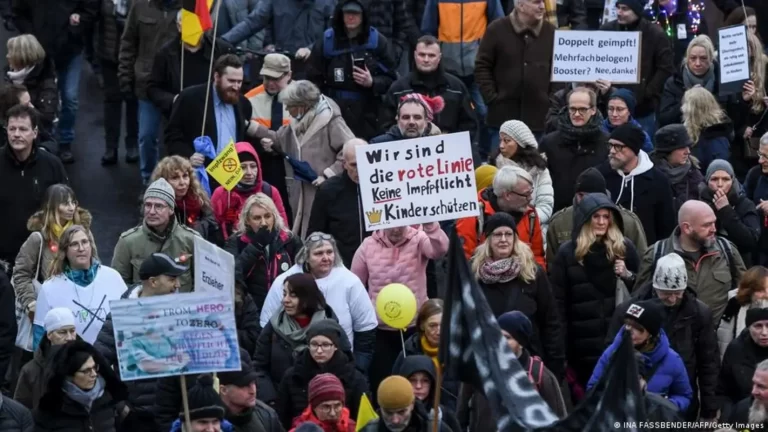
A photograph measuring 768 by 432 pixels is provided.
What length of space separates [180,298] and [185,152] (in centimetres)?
503

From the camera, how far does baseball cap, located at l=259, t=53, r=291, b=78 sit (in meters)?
16.7

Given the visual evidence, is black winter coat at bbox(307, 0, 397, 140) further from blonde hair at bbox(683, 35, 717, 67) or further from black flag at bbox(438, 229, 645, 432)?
black flag at bbox(438, 229, 645, 432)

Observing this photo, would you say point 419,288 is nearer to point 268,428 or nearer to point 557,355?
point 557,355

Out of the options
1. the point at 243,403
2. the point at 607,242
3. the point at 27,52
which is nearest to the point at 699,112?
the point at 607,242

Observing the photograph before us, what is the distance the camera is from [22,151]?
49.2 ft

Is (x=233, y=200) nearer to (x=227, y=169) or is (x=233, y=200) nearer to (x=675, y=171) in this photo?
(x=227, y=169)

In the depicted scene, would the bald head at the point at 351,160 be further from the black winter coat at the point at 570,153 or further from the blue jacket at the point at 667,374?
the blue jacket at the point at 667,374

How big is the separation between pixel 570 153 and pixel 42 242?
3.89 m

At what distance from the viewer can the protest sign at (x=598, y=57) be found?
17.2 m

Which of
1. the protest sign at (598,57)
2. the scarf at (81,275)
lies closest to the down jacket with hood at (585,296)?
the scarf at (81,275)

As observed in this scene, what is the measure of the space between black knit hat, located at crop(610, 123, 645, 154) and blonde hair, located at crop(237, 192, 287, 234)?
2.43m

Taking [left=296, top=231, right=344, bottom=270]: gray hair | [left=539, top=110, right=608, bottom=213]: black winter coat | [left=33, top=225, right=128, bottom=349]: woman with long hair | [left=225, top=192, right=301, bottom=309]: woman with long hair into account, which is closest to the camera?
[left=33, top=225, right=128, bottom=349]: woman with long hair

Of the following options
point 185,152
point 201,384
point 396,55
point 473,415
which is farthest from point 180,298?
point 396,55

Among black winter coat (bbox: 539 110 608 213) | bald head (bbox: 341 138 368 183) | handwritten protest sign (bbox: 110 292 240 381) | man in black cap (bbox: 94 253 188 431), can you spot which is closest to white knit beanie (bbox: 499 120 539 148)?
black winter coat (bbox: 539 110 608 213)
